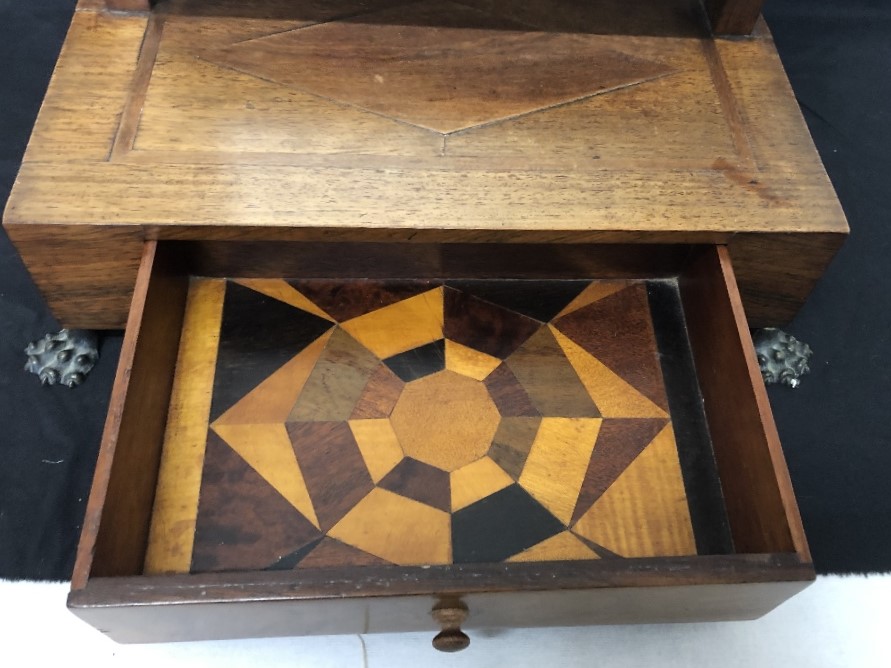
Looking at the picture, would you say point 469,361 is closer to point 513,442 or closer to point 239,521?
point 513,442

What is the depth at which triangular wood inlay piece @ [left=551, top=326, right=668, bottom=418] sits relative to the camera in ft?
3.07

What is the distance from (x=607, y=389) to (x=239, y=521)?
0.41 meters

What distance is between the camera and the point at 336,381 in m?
0.93

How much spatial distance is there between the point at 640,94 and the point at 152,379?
62cm

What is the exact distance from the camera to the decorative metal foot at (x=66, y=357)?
104 cm

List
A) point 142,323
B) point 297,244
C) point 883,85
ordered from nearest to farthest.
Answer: point 142,323 → point 297,244 → point 883,85

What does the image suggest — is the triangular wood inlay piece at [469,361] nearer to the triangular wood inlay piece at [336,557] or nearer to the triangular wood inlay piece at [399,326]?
the triangular wood inlay piece at [399,326]

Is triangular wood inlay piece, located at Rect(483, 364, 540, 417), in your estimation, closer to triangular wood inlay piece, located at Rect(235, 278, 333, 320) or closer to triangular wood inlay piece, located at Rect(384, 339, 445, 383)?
triangular wood inlay piece, located at Rect(384, 339, 445, 383)

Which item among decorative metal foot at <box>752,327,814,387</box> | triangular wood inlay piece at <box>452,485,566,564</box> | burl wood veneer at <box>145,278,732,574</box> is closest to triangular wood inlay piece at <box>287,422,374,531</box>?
burl wood veneer at <box>145,278,732,574</box>

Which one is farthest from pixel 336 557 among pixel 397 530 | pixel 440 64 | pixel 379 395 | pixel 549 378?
pixel 440 64

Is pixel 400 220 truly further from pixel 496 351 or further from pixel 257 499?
pixel 257 499

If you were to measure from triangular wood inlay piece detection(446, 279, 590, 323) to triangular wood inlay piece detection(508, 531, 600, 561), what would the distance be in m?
0.26

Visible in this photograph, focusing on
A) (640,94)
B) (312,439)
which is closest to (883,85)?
(640,94)

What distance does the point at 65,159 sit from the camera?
2.90 feet
